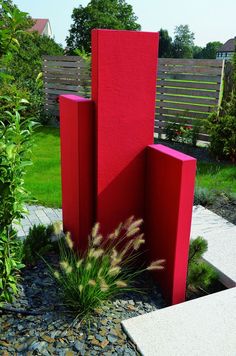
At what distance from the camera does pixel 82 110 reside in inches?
104

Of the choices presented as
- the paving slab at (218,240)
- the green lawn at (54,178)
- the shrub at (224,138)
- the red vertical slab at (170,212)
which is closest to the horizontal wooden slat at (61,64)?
the green lawn at (54,178)

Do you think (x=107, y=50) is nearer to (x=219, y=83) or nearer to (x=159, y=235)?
(x=159, y=235)

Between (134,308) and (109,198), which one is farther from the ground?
(109,198)

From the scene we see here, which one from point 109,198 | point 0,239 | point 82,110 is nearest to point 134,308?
point 109,198

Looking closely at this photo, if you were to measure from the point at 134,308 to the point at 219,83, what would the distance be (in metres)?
6.13

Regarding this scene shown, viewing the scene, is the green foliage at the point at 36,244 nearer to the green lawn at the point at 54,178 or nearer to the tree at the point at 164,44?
the green lawn at the point at 54,178

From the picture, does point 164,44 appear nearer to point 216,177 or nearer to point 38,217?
point 216,177

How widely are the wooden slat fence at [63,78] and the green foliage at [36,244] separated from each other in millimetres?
7028

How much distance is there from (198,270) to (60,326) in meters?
1.17

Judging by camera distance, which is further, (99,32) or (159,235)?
(159,235)

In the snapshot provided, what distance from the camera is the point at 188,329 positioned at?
7.47ft

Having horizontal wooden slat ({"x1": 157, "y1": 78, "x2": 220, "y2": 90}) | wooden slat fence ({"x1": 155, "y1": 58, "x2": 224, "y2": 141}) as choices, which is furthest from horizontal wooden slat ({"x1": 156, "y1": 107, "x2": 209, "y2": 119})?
horizontal wooden slat ({"x1": 157, "y1": 78, "x2": 220, "y2": 90})

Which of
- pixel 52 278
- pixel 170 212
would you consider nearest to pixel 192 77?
pixel 170 212

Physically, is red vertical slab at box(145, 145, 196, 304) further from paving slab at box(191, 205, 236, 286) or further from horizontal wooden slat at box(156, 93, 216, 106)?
horizontal wooden slat at box(156, 93, 216, 106)
